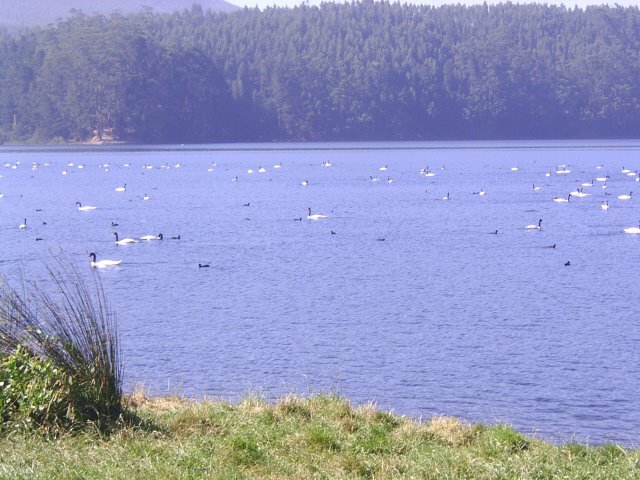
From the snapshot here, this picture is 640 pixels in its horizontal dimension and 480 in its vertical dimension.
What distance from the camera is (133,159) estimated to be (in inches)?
3772

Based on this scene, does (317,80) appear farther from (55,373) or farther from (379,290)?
(55,373)

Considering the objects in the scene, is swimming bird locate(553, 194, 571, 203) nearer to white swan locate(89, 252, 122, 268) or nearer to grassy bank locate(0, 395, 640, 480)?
white swan locate(89, 252, 122, 268)

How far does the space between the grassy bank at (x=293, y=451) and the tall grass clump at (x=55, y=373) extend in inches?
9.3

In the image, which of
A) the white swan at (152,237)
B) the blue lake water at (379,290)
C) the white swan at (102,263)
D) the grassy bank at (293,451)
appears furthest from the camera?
the white swan at (152,237)

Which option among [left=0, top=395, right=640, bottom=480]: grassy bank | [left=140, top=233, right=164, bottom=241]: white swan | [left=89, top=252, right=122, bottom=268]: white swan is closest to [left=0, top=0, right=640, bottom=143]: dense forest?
[left=140, top=233, right=164, bottom=241]: white swan

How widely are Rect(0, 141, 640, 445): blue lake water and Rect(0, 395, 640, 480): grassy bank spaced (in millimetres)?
3889

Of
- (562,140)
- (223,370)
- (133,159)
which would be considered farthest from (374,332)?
(562,140)

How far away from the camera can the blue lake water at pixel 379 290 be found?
50.8 ft

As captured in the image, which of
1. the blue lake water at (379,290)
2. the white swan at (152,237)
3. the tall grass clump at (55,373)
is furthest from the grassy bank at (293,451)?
the white swan at (152,237)

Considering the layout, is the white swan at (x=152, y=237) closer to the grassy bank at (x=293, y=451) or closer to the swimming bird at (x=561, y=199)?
the swimming bird at (x=561, y=199)

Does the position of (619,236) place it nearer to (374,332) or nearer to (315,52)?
(374,332)

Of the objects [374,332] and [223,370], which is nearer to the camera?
[223,370]

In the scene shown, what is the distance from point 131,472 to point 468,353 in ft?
37.1

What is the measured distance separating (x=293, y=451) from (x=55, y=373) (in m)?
2.09
